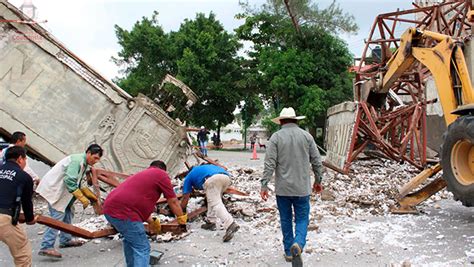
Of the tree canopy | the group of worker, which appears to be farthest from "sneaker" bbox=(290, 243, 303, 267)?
the tree canopy

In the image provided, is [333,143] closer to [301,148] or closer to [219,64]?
[301,148]

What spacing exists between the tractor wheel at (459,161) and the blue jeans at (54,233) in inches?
185

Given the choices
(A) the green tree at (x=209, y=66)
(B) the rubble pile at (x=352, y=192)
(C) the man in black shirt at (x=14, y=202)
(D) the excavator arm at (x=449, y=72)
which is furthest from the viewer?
(A) the green tree at (x=209, y=66)

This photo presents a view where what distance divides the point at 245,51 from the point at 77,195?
65.5 ft

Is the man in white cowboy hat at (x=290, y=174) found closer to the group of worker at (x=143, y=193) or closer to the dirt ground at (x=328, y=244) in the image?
the group of worker at (x=143, y=193)

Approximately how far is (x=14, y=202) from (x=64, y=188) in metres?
1.36

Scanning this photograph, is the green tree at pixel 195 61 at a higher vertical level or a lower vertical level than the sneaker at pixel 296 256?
higher

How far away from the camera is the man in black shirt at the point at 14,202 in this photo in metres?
3.30

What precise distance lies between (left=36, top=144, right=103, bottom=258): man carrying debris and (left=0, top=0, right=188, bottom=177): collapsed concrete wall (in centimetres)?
210

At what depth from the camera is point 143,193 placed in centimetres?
357

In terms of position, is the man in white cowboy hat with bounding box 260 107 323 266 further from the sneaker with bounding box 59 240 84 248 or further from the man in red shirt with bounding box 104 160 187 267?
the sneaker with bounding box 59 240 84 248

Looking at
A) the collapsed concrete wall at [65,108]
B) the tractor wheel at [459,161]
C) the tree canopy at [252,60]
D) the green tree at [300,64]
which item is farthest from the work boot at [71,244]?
the green tree at [300,64]

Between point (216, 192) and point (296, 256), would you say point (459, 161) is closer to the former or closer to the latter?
point (296, 256)

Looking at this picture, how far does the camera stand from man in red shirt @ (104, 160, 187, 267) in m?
3.51
